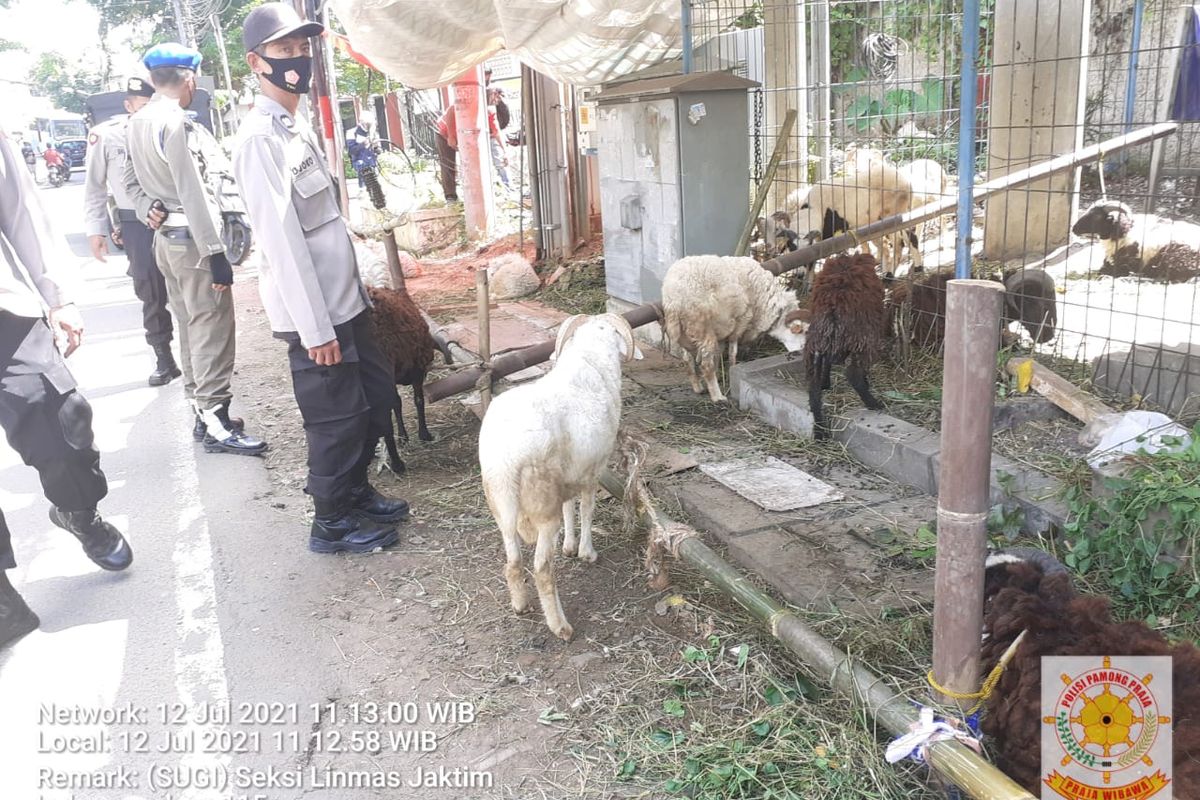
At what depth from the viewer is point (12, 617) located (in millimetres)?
3920

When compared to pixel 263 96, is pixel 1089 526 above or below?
below

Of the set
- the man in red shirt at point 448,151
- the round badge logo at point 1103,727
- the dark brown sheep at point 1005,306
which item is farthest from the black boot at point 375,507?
the man in red shirt at point 448,151

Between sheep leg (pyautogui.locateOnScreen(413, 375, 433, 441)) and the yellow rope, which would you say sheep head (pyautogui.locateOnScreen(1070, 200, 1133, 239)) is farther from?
the yellow rope

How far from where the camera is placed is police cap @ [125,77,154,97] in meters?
7.33

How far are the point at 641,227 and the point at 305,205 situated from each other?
12.2ft

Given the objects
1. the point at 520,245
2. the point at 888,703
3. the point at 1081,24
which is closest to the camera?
the point at 888,703

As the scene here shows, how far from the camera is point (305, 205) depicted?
413cm

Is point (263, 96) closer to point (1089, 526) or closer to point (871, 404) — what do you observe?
point (871, 404)

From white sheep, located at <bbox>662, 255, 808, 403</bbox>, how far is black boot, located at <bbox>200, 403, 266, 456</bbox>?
311cm

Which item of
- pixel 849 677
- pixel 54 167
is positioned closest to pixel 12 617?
pixel 849 677

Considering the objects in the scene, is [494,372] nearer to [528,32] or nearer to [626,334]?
[626,334]

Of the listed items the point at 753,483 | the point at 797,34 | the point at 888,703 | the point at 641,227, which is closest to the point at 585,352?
the point at 753,483

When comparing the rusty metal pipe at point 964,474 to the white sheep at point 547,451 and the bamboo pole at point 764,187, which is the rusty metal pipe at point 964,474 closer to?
the white sheep at point 547,451

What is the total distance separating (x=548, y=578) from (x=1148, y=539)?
2.33 metres
